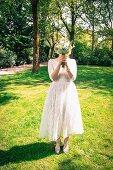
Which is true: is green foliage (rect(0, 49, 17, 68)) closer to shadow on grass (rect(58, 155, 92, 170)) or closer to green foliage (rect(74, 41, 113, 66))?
green foliage (rect(74, 41, 113, 66))

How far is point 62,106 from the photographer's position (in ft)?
20.5

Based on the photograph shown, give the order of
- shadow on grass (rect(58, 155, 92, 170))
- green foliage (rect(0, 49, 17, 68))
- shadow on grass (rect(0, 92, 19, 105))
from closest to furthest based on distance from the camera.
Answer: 1. shadow on grass (rect(58, 155, 92, 170))
2. shadow on grass (rect(0, 92, 19, 105))
3. green foliage (rect(0, 49, 17, 68))

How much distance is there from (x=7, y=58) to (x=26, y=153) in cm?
2318

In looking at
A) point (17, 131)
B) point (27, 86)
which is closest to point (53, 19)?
point (27, 86)

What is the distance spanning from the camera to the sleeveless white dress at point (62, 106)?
624 cm

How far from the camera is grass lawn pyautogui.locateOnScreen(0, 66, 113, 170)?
6.14 metres

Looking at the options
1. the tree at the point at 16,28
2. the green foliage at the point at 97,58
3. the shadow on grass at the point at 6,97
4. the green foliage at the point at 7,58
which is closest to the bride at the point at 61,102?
the shadow on grass at the point at 6,97

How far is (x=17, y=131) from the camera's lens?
816 cm

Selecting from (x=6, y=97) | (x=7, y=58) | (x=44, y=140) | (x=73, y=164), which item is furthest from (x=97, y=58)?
(x=73, y=164)

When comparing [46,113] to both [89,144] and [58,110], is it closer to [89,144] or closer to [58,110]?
[58,110]

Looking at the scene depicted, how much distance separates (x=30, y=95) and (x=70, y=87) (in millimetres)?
6680

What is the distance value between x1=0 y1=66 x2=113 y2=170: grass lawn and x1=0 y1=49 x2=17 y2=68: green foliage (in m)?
16.1

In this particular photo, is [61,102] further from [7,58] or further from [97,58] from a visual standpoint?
[97,58]

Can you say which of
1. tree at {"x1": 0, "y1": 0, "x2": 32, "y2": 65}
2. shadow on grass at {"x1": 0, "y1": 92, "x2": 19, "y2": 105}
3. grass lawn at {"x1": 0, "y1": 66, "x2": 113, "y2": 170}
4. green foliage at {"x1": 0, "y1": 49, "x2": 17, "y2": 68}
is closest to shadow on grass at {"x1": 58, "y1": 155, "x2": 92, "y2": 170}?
grass lawn at {"x1": 0, "y1": 66, "x2": 113, "y2": 170}
